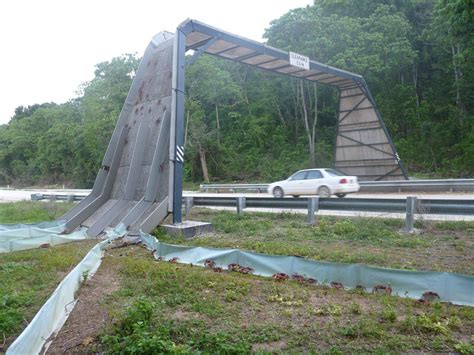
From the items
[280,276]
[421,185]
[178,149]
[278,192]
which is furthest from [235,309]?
[421,185]

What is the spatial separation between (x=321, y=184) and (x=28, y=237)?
1078 cm

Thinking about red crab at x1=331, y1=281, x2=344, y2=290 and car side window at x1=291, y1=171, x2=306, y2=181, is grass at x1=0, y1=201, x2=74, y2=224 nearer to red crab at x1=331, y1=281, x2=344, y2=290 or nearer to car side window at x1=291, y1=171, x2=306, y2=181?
car side window at x1=291, y1=171, x2=306, y2=181

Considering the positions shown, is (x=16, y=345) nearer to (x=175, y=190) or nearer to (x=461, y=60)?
(x=175, y=190)

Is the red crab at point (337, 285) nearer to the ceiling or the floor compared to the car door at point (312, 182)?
nearer to the floor

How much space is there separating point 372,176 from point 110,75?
1372 inches

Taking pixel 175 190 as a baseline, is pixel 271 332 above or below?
below

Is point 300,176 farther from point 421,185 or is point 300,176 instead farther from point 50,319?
point 50,319

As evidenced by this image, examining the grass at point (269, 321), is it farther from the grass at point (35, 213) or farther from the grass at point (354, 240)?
the grass at point (35, 213)

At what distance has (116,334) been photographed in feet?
13.3

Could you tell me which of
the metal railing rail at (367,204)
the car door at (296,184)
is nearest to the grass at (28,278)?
the metal railing rail at (367,204)

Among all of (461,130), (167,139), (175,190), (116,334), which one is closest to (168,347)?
(116,334)

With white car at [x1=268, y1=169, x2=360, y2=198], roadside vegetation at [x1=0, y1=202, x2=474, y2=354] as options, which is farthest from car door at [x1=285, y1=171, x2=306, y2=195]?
roadside vegetation at [x1=0, y1=202, x2=474, y2=354]

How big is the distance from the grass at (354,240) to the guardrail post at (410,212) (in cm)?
34

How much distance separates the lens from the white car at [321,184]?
1577 centimetres
